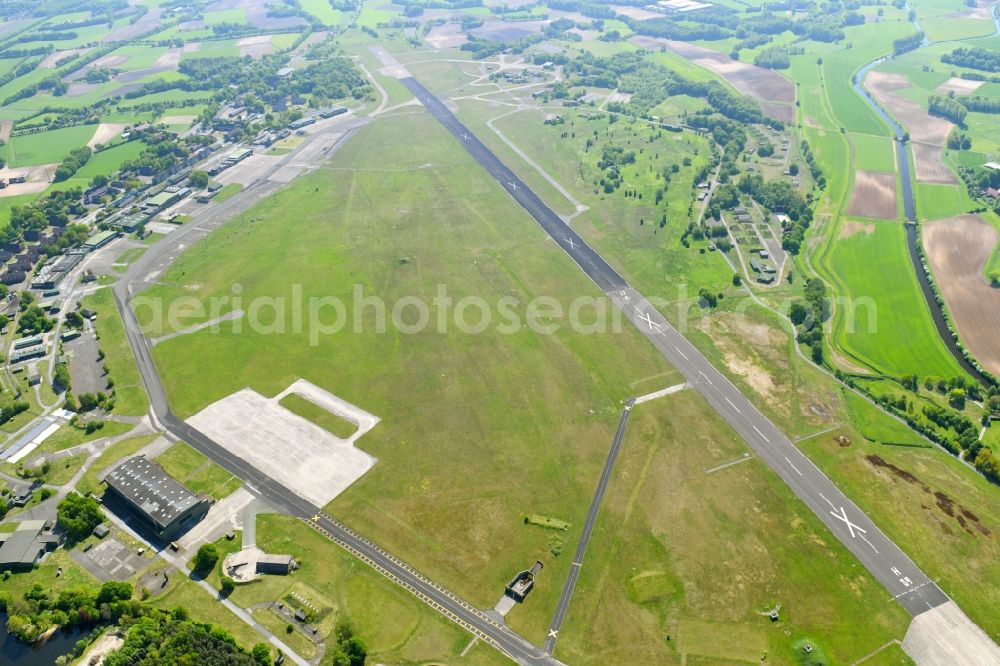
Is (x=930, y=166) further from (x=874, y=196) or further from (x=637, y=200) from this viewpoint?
(x=637, y=200)

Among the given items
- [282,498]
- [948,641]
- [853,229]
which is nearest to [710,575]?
[948,641]

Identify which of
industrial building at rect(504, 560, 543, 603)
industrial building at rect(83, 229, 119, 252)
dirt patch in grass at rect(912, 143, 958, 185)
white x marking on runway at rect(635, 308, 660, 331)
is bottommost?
industrial building at rect(504, 560, 543, 603)

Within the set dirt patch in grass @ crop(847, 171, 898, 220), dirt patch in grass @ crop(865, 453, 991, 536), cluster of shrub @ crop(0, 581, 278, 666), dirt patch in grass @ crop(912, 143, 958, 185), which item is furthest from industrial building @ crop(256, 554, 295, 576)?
dirt patch in grass @ crop(912, 143, 958, 185)

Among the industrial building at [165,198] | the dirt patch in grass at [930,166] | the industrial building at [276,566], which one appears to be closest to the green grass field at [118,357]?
the industrial building at [165,198]

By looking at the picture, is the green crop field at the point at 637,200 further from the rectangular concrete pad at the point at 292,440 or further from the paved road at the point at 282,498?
the paved road at the point at 282,498

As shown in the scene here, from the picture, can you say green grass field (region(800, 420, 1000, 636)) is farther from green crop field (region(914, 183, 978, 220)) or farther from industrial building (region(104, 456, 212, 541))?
green crop field (region(914, 183, 978, 220))

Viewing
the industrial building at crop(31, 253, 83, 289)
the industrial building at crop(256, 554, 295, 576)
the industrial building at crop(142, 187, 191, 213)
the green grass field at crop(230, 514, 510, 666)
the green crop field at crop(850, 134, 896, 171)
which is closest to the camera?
the green grass field at crop(230, 514, 510, 666)

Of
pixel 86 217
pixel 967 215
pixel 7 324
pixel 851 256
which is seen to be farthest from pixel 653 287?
pixel 86 217
